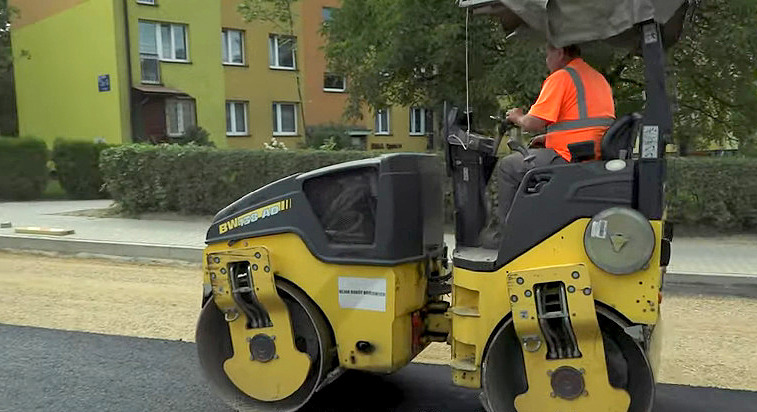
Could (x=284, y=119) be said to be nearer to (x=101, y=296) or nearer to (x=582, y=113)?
(x=101, y=296)

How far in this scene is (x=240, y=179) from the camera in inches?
466

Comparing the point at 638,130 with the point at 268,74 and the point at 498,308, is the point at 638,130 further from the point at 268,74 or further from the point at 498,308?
the point at 268,74

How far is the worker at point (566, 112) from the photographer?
3.50m

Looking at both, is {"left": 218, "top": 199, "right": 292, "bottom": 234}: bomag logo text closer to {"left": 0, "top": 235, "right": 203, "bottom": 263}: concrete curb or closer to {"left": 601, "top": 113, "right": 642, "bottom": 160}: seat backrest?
{"left": 601, "top": 113, "right": 642, "bottom": 160}: seat backrest

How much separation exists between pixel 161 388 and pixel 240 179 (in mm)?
7510

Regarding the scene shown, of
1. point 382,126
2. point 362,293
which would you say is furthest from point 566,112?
point 382,126

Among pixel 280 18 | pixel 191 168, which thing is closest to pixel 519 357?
pixel 191 168

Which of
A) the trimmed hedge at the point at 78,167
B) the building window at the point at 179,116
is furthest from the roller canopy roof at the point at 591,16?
the building window at the point at 179,116

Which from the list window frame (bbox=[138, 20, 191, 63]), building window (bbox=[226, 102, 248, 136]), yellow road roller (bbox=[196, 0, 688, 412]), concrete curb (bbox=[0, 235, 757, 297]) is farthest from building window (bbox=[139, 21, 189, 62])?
yellow road roller (bbox=[196, 0, 688, 412])

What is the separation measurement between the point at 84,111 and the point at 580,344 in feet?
83.3

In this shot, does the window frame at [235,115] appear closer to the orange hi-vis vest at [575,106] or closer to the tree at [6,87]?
the tree at [6,87]

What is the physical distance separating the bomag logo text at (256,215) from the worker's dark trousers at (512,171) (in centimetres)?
115

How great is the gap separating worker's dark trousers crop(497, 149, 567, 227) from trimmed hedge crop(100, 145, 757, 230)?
6.60m

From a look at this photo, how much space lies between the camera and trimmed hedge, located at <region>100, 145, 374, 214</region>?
1158 centimetres
